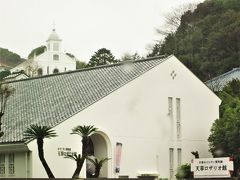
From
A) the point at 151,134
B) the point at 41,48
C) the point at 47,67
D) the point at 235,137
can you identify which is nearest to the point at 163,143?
the point at 151,134

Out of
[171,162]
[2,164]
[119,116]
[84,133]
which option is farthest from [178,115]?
[2,164]

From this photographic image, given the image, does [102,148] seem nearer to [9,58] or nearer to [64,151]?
[64,151]

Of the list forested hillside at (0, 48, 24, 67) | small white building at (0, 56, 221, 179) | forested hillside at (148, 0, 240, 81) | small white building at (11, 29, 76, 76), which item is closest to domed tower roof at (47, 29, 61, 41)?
small white building at (11, 29, 76, 76)

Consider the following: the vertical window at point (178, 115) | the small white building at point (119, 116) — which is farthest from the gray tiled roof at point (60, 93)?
the vertical window at point (178, 115)

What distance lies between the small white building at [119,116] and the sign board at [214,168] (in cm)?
643

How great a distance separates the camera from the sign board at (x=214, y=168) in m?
27.0

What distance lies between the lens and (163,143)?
37781 millimetres

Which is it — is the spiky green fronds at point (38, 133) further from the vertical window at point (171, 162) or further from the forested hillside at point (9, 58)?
the forested hillside at point (9, 58)

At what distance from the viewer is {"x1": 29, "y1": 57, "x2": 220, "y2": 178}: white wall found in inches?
1223

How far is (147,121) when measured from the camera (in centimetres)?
3666

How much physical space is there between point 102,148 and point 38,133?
7337mm

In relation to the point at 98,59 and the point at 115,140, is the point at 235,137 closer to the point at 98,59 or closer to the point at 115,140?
the point at 115,140

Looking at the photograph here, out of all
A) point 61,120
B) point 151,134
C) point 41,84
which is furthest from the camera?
point 41,84

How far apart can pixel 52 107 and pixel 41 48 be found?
92658mm
